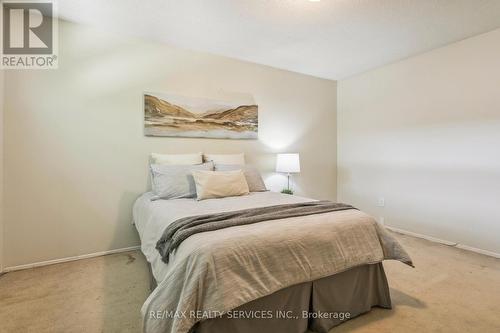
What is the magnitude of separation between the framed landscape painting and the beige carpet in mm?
1497

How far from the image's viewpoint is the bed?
116 centimetres

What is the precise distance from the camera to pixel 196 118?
3178 millimetres

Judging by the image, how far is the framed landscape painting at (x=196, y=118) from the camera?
115 inches

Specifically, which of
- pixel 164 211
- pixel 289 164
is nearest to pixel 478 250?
pixel 289 164

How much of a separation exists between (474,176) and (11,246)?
4.77 m

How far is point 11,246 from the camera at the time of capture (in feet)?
7.64

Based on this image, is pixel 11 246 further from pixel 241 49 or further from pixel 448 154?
pixel 448 154

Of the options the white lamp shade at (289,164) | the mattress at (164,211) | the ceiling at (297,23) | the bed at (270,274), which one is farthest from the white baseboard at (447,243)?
the ceiling at (297,23)

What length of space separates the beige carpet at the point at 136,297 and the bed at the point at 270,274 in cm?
23

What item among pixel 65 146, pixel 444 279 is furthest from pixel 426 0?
pixel 65 146

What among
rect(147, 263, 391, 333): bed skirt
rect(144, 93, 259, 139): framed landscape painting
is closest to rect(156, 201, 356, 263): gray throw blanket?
rect(147, 263, 391, 333): bed skirt

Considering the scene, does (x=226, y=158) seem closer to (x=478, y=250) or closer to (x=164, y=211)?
(x=164, y=211)

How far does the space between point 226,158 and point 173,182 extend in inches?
32.8

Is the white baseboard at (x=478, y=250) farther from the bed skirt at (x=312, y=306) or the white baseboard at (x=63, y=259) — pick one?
the white baseboard at (x=63, y=259)
